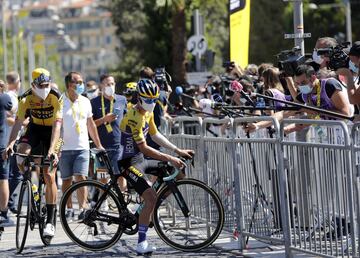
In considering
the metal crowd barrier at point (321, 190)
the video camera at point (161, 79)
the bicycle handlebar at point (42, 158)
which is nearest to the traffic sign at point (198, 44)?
the video camera at point (161, 79)

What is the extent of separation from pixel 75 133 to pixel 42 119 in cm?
114

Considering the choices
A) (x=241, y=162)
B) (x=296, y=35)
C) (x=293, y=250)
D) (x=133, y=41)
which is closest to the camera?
(x=293, y=250)

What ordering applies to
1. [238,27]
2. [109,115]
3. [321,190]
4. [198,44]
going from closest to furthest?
[321,190] < [109,115] < [238,27] < [198,44]

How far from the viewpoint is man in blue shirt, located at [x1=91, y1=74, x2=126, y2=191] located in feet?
50.1

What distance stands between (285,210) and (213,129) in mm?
4143

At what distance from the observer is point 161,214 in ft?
37.9

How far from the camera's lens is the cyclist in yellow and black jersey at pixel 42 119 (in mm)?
12188

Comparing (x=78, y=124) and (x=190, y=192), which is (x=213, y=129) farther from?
(x=190, y=192)

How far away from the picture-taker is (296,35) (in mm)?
13102

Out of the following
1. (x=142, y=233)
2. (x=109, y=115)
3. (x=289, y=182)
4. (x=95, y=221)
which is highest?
(x=109, y=115)

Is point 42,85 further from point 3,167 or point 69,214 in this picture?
point 3,167

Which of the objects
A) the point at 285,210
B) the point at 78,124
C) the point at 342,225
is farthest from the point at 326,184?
the point at 78,124

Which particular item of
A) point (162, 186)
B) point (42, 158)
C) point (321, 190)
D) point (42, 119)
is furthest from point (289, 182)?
point (42, 119)

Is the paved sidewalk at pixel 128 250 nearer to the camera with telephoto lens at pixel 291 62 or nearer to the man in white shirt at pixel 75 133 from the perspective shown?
the man in white shirt at pixel 75 133
